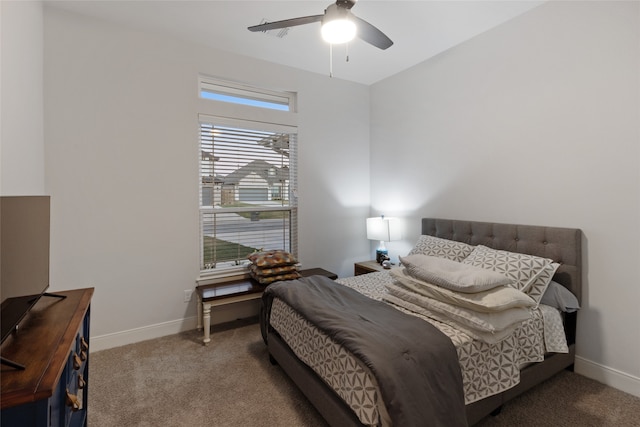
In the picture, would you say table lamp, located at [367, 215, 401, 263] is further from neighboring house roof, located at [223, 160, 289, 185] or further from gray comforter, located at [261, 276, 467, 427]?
gray comforter, located at [261, 276, 467, 427]

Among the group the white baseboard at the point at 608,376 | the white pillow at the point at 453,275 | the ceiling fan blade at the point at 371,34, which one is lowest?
the white baseboard at the point at 608,376

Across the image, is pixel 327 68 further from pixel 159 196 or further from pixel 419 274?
pixel 419 274

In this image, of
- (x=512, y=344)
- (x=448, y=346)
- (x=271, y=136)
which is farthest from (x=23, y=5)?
(x=512, y=344)

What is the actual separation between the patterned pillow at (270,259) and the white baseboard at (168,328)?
1.84ft

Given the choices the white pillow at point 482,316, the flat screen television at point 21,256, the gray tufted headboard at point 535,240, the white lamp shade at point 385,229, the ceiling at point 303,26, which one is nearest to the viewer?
the flat screen television at point 21,256

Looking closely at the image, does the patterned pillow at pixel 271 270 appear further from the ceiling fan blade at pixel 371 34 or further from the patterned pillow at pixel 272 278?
the ceiling fan blade at pixel 371 34

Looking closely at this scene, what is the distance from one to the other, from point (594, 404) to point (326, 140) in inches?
129

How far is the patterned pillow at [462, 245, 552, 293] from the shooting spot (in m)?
2.00

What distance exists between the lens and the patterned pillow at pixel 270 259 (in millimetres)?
3002

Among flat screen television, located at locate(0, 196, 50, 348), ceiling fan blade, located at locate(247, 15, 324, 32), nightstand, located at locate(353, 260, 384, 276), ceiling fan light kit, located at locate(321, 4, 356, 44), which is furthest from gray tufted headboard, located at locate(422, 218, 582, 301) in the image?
flat screen television, located at locate(0, 196, 50, 348)

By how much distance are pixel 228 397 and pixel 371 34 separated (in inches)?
106

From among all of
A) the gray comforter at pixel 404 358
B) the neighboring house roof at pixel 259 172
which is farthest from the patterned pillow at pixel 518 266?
the neighboring house roof at pixel 259 172

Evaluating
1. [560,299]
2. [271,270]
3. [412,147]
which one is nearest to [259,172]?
[271,270]

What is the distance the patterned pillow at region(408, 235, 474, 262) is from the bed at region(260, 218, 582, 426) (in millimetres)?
36
